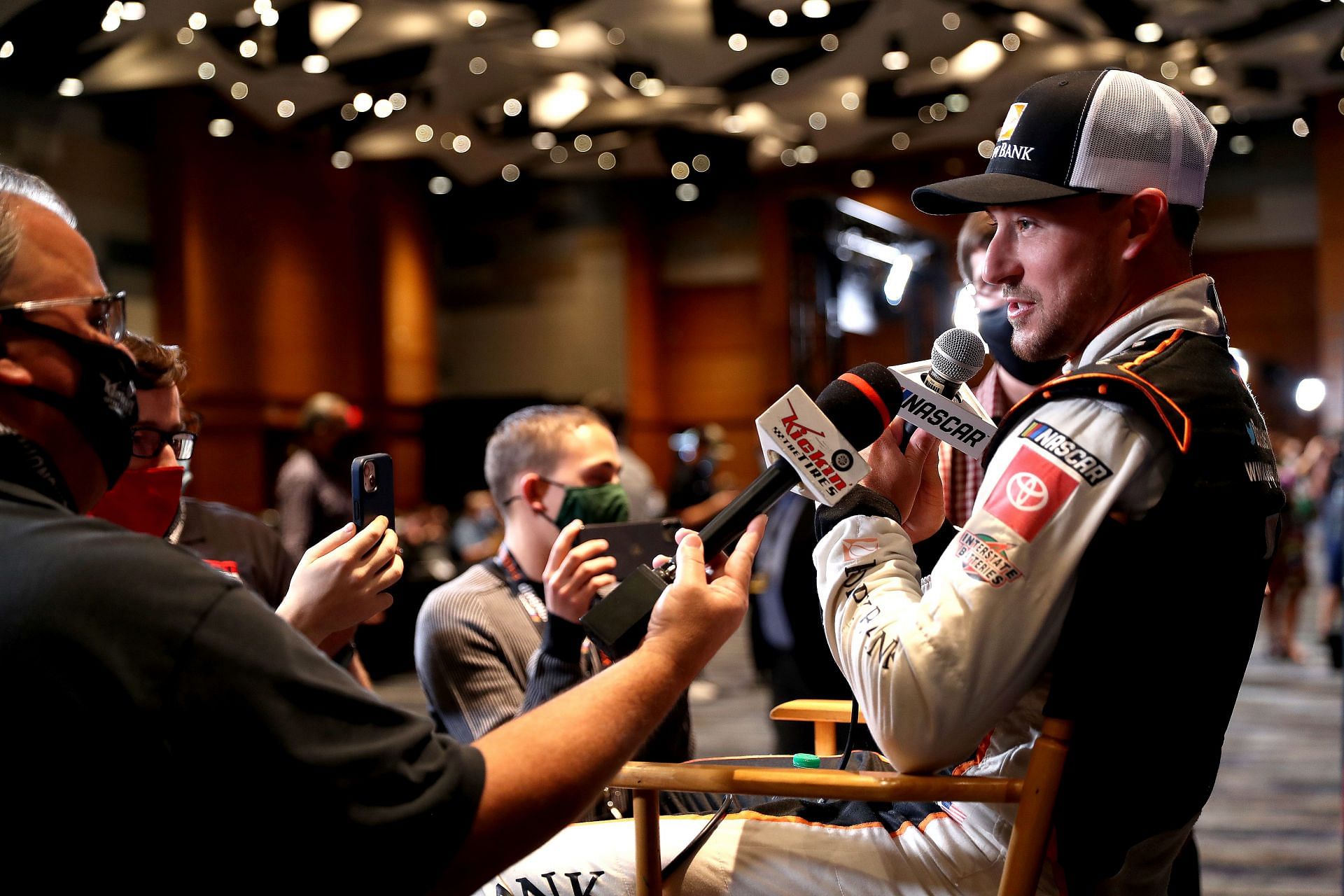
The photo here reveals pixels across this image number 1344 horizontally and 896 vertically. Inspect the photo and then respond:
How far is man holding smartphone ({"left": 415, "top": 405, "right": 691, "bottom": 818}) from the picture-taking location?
1703 millimetres

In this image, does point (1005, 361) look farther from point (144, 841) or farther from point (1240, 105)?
point (1240, 105)

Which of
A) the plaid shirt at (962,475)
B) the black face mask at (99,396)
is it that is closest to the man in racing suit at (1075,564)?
the black face mask at (99,396)

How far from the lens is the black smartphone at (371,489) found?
4.17 ft

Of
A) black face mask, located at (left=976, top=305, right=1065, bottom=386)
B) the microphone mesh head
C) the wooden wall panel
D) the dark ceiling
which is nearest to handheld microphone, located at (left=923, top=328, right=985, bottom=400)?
the microphone mesh head

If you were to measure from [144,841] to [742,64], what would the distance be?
8.37 metres

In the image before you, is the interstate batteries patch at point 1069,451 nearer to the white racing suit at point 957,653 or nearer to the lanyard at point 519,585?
the white racing suit at point 957,653

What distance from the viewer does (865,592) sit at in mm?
1205

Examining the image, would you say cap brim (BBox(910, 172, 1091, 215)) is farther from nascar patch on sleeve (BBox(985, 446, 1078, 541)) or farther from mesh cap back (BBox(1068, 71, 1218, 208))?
nascar patch on sleeve (BBox(985, 446, 1078, 541))

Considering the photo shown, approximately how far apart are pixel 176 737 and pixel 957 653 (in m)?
0.72

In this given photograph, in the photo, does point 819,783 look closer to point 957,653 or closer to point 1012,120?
point 957,653

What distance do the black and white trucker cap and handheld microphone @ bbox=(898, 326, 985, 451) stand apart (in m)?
0.16

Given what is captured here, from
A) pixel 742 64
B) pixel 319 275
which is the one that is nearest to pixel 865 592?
pixel 742 64

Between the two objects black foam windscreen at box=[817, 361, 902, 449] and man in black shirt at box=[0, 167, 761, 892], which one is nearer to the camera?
man in black shirt at box=[0, 167, 761, 892]

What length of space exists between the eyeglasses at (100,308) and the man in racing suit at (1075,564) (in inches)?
30.5
